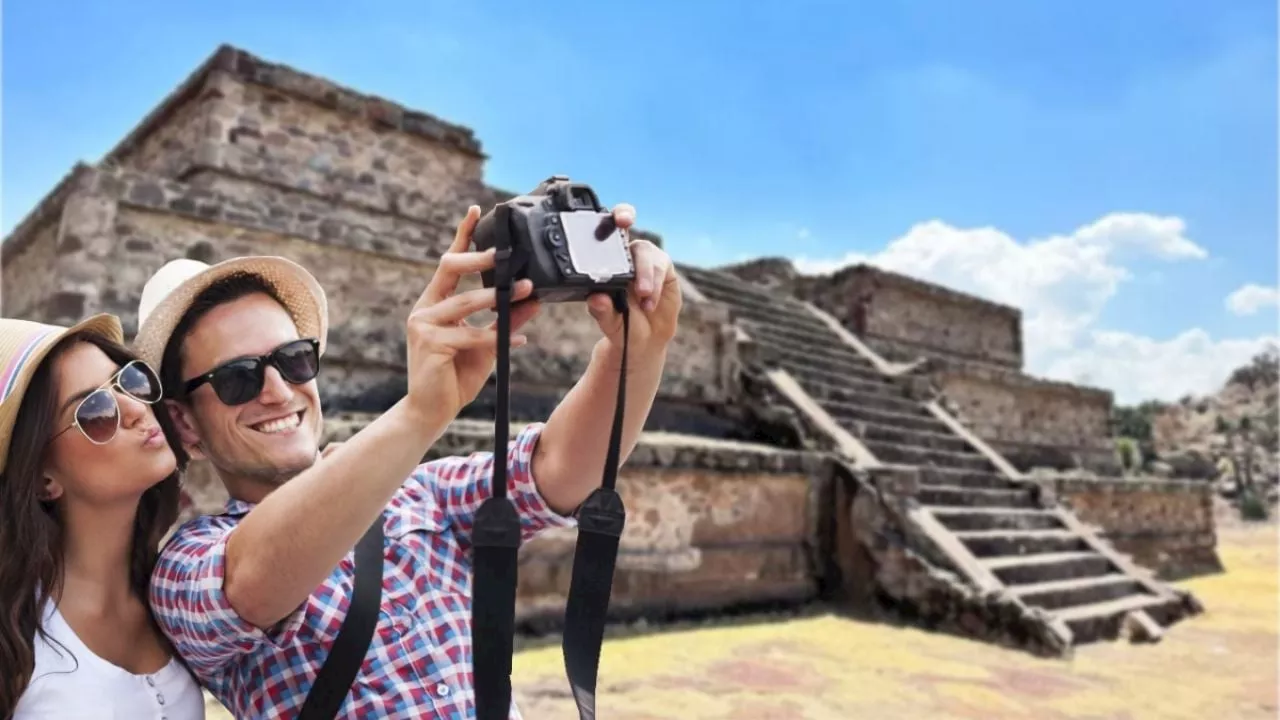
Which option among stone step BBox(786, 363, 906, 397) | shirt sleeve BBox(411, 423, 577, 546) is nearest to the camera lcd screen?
shirt sleeve BBox(411, 423, 577, 546)

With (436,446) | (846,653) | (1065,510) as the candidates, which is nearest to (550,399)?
(436,446)

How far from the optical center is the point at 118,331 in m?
1.80

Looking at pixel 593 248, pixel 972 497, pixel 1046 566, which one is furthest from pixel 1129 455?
pixel 593 248

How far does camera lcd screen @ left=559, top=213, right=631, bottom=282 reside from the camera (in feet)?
4.67

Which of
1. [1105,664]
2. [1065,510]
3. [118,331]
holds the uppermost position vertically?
[118,331]

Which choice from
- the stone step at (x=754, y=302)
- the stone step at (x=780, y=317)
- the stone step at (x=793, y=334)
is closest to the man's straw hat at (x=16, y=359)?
the stone step at (x=793, y=334)

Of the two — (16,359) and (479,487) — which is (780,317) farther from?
(16,359)

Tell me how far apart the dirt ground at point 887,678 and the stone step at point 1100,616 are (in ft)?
0.58

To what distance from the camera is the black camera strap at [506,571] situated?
1.32m

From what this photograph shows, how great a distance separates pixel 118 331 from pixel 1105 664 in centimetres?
694

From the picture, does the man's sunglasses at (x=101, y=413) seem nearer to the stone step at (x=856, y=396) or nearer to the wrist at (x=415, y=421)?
the wrist at (x=415, y=421)

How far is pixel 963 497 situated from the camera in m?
8.72

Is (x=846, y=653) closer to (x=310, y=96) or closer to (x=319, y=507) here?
(x=319, y=507)

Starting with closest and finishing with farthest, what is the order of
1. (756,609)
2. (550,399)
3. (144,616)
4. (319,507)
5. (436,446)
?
(319,507) → (144,616) → (436,446) → (756,609) → (550,399)
